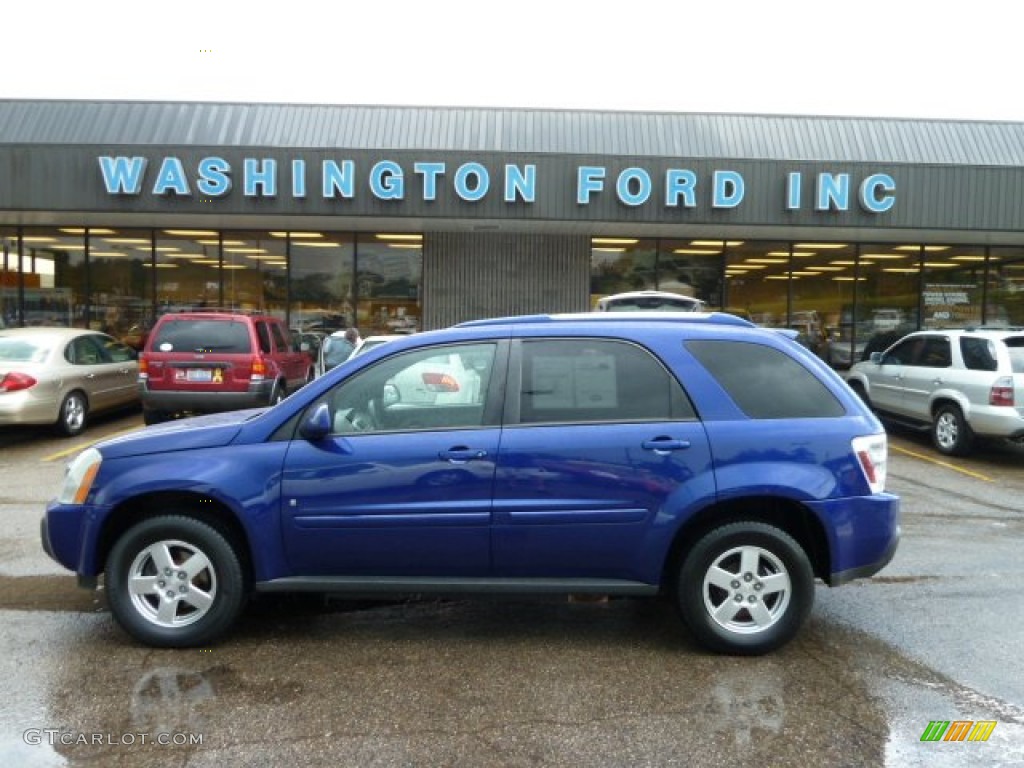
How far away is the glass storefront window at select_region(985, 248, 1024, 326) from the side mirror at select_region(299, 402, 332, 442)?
18.4 m

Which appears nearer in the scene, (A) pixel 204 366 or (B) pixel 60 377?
(A) pixel 204 366

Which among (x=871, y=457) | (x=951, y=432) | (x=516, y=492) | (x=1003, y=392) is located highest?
(x=1003, y=392)

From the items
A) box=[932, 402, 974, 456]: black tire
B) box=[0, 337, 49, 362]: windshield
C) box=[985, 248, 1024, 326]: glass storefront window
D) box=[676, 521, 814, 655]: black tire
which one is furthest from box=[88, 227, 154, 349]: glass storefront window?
box=[985, 248, 1024, 326]: glass storefront window

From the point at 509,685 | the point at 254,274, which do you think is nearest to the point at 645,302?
the point at 254,274

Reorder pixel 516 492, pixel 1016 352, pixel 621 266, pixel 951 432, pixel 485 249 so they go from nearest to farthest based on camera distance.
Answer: pixel 516 492 → pixel 1016 352 → pixel 951 432 → pixel 485 249 → pixel 621 266

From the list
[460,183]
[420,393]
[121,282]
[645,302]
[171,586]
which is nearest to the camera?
[171,586]

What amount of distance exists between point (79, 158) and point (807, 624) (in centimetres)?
1414

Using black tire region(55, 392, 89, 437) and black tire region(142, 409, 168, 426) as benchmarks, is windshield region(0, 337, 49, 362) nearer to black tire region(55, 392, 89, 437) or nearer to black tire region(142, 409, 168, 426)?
black tire region(55, 392, 89, 437)

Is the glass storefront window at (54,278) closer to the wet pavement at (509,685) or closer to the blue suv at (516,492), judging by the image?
the wet pavement at (509,685)

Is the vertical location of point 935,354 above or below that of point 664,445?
above

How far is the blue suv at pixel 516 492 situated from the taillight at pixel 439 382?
0.7 inches

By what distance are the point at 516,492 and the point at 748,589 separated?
4.18 ft

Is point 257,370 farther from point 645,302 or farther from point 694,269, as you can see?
point 694,269

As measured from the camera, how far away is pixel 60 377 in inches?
448
